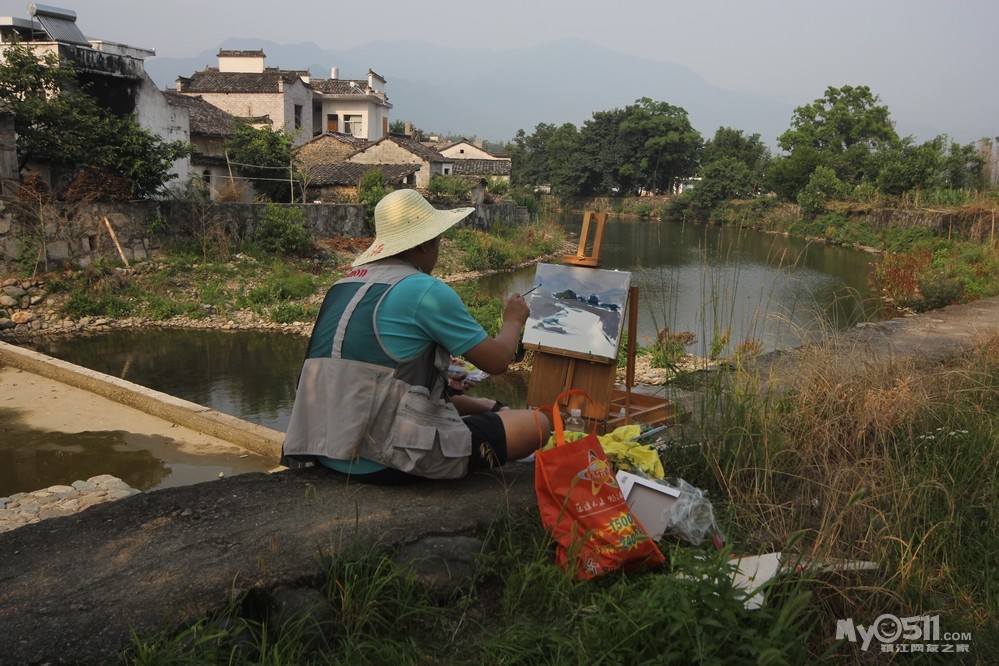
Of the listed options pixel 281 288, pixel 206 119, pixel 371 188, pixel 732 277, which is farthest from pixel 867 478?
pixel 206 119

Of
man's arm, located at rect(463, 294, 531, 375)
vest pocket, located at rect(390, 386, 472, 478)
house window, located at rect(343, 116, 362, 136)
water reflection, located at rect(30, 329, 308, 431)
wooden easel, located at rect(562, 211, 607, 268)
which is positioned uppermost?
house window, located at rect(343, 116, 362, 136)

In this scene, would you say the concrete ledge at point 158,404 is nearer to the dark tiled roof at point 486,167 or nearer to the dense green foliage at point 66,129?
the dense green foliage at point 66,129

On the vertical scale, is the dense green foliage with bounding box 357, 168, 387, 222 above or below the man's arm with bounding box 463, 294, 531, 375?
above

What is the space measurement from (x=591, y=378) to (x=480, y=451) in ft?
3.84

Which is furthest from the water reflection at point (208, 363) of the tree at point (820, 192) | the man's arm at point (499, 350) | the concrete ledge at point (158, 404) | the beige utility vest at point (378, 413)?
the tree at point (820, 192)

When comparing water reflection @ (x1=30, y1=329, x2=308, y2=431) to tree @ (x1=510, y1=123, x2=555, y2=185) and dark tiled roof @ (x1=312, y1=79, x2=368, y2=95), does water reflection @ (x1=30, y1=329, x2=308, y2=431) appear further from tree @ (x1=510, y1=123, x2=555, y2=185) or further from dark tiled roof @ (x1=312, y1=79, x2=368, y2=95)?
tree @ (x1=510, y1=123, x2=555, y2=185)

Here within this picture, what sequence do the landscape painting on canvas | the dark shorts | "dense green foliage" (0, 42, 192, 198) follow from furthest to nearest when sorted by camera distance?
"dense green foliage" (0, 42, 192, 198)
the landscape painting on canvas
the dark shorts

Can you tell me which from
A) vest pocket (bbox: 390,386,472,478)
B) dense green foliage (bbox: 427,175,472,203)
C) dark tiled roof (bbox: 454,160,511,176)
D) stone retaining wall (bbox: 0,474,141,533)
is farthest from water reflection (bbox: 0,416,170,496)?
dark tiled roof (bbox: 454,160,511,176)

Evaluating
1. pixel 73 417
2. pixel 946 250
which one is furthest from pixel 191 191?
pixel 946 250

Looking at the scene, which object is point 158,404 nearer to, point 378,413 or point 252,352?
point 252,352

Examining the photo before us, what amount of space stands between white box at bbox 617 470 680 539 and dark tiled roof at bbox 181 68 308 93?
28.6 m

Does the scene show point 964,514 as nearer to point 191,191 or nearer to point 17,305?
point 17,305

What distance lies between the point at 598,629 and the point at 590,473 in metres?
0.53

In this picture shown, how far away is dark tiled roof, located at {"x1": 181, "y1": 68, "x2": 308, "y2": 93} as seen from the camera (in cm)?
2794
